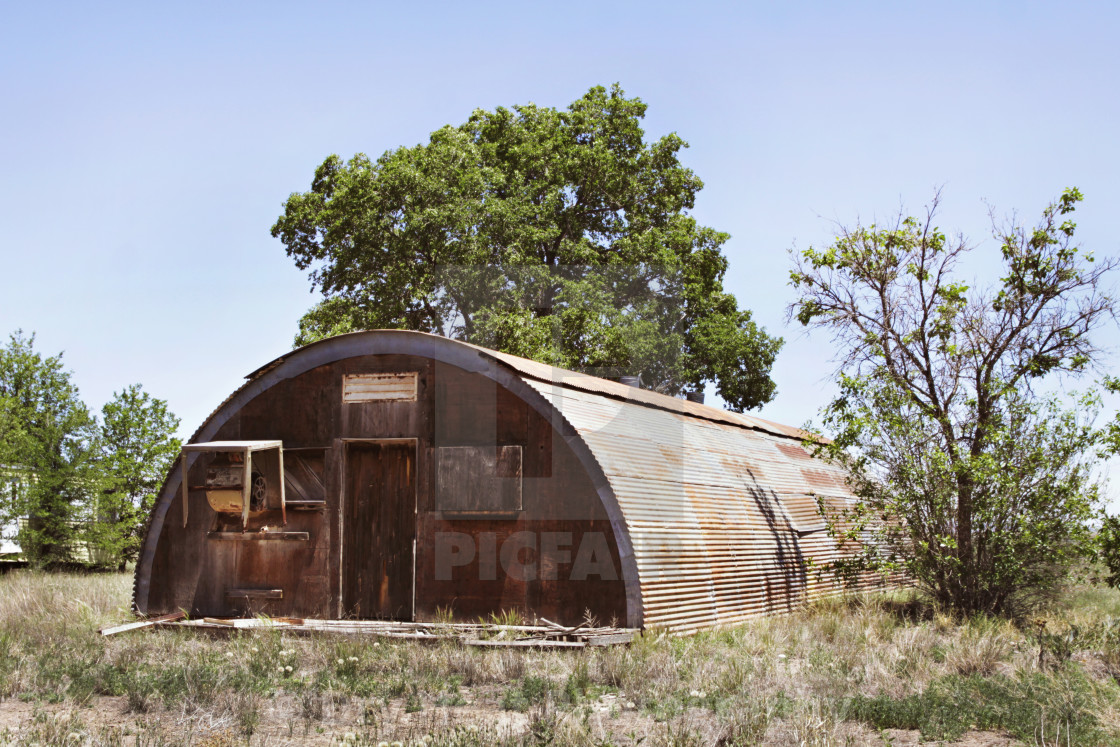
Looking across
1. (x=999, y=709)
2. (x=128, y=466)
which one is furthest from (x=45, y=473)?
(x=999, y=709)

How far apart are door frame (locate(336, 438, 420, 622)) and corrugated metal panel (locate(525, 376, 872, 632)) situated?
1.96m

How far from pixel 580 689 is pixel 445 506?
15.2ft

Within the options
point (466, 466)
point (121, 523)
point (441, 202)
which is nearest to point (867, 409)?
point (466, 466)

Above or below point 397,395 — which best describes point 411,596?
below

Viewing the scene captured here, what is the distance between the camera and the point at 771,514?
16.2m

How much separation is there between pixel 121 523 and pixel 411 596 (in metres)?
16.8

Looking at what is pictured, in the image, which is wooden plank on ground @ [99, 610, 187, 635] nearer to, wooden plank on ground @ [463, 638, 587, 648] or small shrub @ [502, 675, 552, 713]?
wooden plank on ground @ [463, 638, 587, 648]

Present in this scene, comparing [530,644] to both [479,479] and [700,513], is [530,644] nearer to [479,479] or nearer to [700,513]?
[479,479]

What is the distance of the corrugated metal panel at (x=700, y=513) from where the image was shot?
12609 millimetres

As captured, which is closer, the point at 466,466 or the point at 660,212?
the point at 466,466

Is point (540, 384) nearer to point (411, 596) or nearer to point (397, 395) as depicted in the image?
point (397, 395)

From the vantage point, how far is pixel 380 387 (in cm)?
1421

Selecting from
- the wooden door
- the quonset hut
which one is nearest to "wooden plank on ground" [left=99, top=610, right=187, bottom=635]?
the quonset hut

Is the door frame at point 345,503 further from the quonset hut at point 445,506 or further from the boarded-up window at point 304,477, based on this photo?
the boarded-up window at point 304,477
